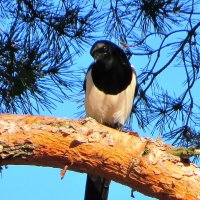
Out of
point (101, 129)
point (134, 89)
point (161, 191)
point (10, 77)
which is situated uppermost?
point (134, 89)

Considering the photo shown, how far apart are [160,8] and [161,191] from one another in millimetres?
892

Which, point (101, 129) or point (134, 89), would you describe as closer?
point (101, 129)

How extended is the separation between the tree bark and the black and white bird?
722 millimetres

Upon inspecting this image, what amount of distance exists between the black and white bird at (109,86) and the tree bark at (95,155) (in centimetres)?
72

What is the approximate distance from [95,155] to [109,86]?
33.7 inches

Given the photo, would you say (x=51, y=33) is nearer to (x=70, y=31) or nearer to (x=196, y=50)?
(x=70, y=31)

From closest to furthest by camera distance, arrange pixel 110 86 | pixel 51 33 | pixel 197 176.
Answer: pixel 197 176
pixel 51 33
pixel 110 86

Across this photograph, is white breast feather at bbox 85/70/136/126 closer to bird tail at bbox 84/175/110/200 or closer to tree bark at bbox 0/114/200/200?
bird tail at bbox 84/175/110/200

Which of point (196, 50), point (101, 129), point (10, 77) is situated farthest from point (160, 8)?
point (101, 129)

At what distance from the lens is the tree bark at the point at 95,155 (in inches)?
49.1

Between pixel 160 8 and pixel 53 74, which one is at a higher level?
pixel 160 8

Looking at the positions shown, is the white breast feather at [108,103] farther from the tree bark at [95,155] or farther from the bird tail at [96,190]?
the tree bark at [95,155]

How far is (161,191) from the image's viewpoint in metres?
1.26

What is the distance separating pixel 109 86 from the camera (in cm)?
211
